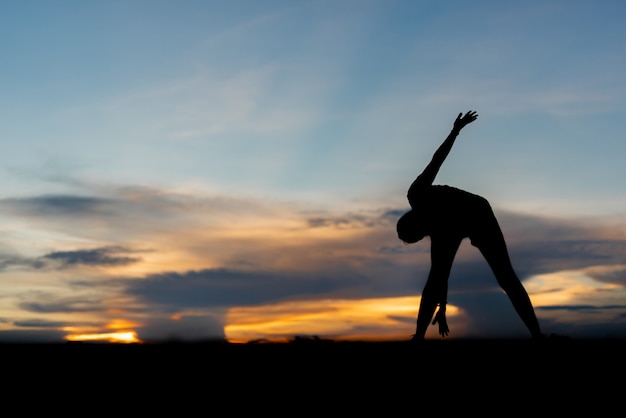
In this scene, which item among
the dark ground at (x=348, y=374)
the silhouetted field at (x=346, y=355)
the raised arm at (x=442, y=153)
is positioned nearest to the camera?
the dark ground at (x=348, y=374)

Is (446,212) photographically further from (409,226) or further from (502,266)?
(502,266)

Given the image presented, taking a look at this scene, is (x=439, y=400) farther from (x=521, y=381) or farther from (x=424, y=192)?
(x=424, y=192)

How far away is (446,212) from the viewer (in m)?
9.98

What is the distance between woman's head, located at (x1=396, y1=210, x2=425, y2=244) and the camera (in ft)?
32.7

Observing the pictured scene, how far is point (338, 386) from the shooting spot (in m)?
7.19

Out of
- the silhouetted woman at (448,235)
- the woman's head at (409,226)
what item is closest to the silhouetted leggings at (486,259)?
the silhouetted woman at (448,235)

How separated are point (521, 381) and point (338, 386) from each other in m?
1.93

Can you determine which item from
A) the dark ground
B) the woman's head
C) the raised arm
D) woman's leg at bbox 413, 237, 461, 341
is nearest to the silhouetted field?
the dark ground

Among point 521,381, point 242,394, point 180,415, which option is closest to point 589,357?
point 521,381

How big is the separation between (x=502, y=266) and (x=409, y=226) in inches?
57.5

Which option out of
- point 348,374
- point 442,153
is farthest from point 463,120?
point 348,374

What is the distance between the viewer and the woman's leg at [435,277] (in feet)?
32.8

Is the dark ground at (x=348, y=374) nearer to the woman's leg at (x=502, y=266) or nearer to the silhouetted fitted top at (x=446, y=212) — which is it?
the woman's leg at (x=502, y=266)

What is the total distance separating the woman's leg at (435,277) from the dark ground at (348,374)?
339mm
